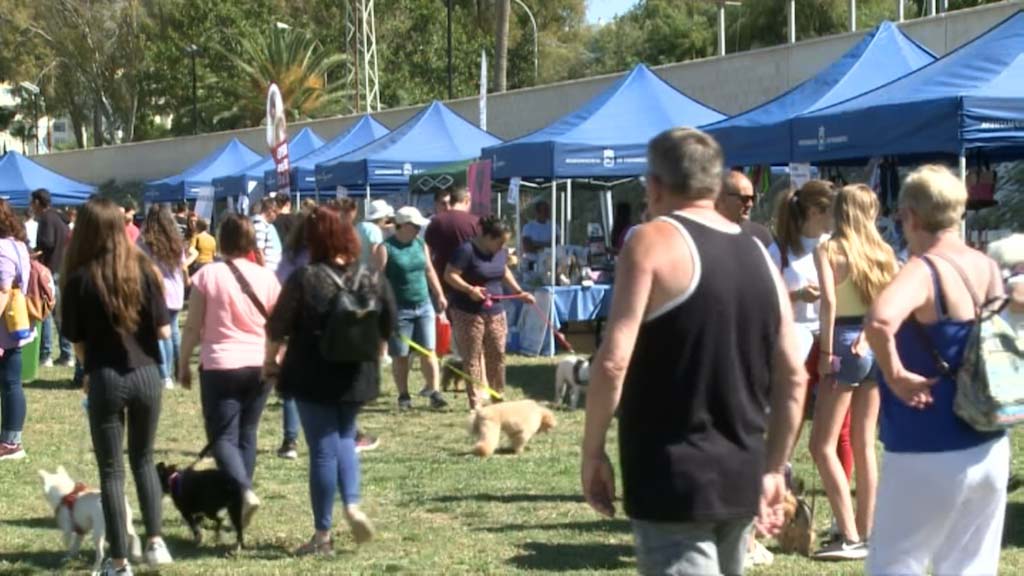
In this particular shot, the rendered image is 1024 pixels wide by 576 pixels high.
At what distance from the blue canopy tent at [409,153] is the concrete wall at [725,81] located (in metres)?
4.48

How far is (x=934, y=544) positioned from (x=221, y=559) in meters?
3.81

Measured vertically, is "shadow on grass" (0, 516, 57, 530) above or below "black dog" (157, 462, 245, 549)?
below

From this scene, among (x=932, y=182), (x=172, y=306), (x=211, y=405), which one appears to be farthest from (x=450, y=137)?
(x=932, y=182)

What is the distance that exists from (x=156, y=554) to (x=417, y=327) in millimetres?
5321

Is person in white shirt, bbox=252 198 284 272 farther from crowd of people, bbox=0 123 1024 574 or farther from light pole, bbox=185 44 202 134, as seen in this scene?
light pole, bbox=185 44 202 134

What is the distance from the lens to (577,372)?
40.2 ft

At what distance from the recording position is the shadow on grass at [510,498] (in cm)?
858

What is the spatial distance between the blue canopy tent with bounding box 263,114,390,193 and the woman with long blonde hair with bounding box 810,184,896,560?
17930 mm

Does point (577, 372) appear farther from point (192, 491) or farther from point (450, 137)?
point (450, 137)

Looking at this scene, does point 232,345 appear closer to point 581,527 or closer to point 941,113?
point 581,527

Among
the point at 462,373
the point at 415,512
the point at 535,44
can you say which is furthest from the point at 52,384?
the point at 535,44

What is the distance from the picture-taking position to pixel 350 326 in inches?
258

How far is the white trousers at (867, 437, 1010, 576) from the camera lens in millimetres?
4305

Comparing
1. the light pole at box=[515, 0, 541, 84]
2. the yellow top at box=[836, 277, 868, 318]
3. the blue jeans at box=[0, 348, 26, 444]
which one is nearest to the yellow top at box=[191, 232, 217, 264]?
the blue jeans at box=[0, 348, 26, 444]
